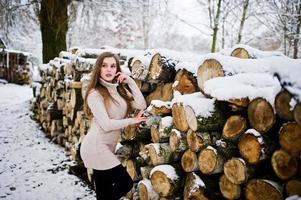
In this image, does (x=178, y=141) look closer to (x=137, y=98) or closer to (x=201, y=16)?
(x=137, y=98)

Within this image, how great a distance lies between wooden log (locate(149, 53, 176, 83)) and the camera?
2707mm

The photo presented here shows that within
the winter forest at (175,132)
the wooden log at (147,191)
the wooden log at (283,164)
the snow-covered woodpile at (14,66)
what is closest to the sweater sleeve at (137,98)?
the winter forest at (175,132)

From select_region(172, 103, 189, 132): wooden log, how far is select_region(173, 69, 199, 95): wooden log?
0.18 m

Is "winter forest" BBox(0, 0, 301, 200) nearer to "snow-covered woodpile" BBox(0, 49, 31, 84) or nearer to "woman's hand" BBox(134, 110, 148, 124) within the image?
"woman's hand" BBox(134, 110, 148, 124)

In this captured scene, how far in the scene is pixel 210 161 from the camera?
217 centimetres

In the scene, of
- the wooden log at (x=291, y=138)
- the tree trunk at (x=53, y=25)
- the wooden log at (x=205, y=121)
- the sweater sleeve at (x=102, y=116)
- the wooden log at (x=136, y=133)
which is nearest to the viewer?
the wooden log at (x=291, y=138)

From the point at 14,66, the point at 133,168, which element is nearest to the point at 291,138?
the point at 133,168

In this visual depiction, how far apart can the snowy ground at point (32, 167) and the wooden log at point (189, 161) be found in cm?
185

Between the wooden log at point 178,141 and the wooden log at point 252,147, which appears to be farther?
the wooden log at point 178,141

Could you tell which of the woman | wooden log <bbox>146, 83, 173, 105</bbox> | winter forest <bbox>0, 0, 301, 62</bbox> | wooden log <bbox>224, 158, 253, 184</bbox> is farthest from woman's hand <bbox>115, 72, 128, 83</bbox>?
winter forest <bbox>0, 0, 301, 62</bbox>

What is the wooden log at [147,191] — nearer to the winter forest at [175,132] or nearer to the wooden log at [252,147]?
the winter forest at [175,132]

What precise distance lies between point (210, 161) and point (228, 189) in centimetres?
22

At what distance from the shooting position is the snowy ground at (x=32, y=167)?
3.97m

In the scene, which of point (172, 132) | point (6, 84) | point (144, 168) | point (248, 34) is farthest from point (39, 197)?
point (248, 34)
